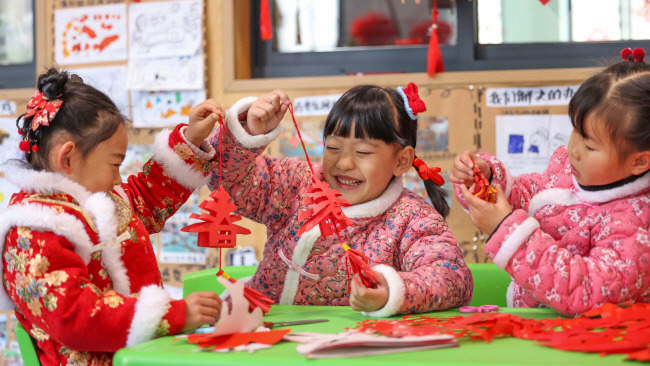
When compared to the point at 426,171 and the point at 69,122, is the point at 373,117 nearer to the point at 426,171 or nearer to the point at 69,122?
the point at 426,171

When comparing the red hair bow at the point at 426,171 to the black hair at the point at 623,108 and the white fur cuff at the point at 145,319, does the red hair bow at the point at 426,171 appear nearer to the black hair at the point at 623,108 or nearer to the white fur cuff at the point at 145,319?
the black hair at the point at 623,108

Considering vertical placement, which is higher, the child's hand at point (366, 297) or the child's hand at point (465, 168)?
the child's hand at point (465, 168)

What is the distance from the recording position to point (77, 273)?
3.05ft

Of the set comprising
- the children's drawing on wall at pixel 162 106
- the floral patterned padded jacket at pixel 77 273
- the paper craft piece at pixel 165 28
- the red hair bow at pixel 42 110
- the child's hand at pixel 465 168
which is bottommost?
the floral patterned padded jacket at pixel 77 273

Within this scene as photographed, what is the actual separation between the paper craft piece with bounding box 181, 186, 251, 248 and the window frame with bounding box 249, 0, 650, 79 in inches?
43.5

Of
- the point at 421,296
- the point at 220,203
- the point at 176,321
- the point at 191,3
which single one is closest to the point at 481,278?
the point at 421,296

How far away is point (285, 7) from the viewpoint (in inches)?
85.0

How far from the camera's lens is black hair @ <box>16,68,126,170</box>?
3.41 feet

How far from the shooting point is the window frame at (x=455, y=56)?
1.96 metres

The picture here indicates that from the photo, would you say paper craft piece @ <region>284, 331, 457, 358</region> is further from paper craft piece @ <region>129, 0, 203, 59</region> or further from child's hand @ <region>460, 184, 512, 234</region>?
paper craft piece @ <region>129, 0, 203, 59</region>

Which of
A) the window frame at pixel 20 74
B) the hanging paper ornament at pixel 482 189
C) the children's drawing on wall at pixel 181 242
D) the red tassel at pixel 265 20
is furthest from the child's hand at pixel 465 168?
the window frame at pixel 20 74

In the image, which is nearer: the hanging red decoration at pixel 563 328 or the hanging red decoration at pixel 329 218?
the hanging red decoration at pixel 563 328

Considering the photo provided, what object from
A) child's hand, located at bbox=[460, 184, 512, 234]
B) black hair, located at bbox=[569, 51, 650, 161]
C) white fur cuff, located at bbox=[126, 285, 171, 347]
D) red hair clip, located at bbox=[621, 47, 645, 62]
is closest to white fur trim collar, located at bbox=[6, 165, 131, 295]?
white fur cuff, located at bbox=[126, 285, 171, 347]

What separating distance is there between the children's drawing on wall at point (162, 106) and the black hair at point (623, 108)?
51.9 inches
